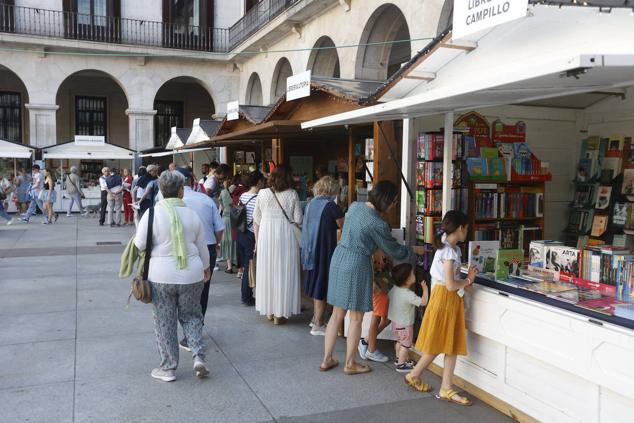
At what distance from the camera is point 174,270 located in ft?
14.8

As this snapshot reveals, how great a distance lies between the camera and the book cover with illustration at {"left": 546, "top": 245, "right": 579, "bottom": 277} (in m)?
4.65

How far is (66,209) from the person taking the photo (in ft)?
66.4

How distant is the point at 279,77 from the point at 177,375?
16.2m

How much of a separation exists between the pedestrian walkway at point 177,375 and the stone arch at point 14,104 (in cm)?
2153

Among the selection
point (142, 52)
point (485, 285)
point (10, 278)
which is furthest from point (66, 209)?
point (485, 285)

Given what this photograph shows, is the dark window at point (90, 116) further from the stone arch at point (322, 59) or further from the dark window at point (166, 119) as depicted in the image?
the stone arch at point (322, 59)

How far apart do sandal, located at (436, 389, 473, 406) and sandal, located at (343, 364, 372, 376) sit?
2.48ft

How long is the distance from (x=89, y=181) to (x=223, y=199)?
53.5ft

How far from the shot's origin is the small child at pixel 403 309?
500cm

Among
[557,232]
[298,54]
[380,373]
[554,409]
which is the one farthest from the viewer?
[298,54]

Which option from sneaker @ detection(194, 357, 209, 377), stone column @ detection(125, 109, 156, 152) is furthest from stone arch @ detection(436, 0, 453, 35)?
stone column @ detection(125, 109, 156, 152)

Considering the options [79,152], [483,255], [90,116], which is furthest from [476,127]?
[90,116]

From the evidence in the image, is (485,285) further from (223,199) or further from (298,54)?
(298,54)

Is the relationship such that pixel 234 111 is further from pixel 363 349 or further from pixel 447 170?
pixel 363 349
